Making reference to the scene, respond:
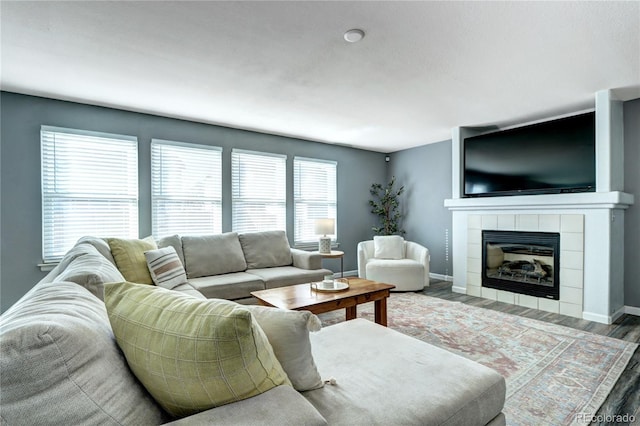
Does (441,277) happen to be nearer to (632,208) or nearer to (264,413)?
(632,208)

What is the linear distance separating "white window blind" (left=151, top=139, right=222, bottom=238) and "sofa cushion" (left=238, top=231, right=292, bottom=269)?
2.13 feet

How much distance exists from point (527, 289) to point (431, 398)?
3.62 metres

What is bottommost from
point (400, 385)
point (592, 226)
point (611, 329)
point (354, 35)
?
point (611, 329)

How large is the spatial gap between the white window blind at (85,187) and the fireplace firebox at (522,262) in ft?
15.4

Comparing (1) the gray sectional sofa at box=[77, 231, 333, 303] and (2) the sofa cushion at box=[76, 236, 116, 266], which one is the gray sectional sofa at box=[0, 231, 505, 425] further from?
(1) the gray sectional sofa at box=[77, 231, 333, 303]

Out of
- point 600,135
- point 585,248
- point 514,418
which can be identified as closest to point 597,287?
point 585,248

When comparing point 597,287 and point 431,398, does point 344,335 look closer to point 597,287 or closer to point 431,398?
point 431,398

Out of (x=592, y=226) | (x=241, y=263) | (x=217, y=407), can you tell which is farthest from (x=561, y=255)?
(x=217, y=407)

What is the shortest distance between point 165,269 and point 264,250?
53.7 inches

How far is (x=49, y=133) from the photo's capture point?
3.44m

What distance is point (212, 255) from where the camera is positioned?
3740mm

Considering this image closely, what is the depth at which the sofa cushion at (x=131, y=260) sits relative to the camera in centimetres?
284

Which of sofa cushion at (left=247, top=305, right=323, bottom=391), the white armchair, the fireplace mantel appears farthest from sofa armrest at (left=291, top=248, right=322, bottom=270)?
sofa cushion at (left=247, top=305, right=323, bottom=391)

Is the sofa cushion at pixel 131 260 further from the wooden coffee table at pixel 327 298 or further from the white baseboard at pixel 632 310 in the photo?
the white baseboard at pixel 632 310
